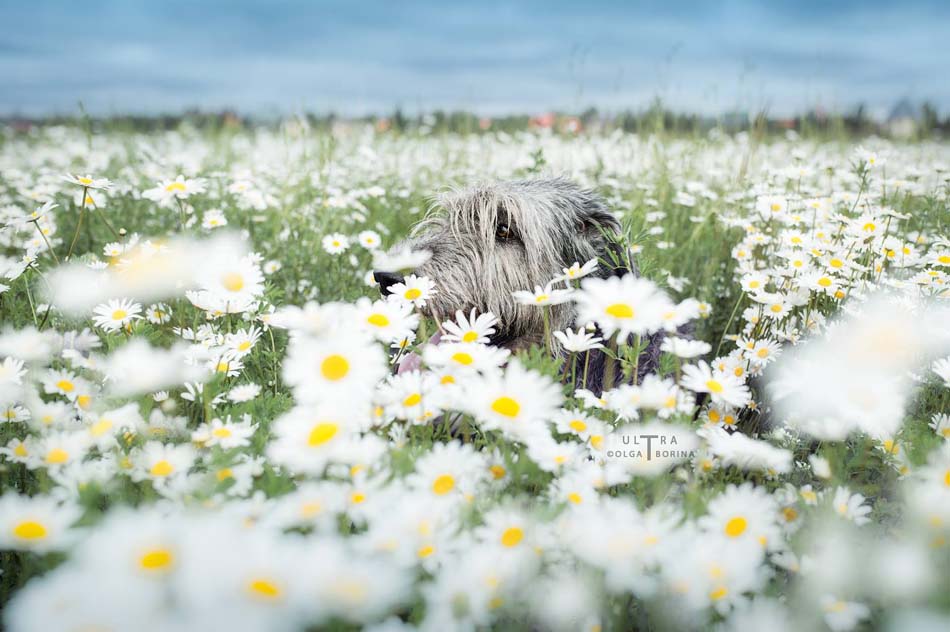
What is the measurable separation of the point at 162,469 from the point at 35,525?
34cm

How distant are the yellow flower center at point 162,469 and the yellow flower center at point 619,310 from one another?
3.91ft

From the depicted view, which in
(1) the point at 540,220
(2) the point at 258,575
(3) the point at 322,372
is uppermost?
(1) the point at 540,220

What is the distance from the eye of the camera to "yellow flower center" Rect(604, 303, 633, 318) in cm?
163

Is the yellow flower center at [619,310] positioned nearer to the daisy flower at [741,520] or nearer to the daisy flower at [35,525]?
the daisy flower at [741,520]

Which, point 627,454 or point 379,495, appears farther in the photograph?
point 627,454

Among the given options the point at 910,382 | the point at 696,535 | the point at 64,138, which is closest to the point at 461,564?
the point at 696,535

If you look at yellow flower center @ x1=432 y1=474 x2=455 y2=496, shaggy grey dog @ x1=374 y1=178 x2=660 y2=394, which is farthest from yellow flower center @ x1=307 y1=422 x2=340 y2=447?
shaggy grey dog @ x1=374 y1=178 x2=660 y2=394

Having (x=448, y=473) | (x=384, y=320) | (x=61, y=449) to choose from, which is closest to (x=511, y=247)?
(x=384, y=320)

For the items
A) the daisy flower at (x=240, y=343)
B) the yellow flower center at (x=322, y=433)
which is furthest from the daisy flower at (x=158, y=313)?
the yellow flower center at (x=322, y=433)

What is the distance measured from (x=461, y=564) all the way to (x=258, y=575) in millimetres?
423

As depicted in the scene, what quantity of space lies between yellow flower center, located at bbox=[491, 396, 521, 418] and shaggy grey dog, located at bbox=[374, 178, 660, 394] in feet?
5.82

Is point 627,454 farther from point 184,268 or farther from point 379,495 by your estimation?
point 184,268

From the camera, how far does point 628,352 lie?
6.67 feet

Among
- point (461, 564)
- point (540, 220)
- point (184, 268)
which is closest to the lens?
point (461, 564)
